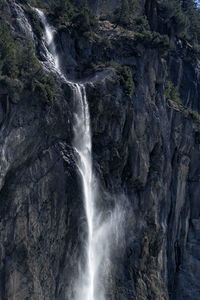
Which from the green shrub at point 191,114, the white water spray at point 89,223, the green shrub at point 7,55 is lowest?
the white water spray at point 89,223

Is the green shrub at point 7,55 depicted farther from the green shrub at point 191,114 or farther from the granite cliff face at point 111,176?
the green shrub at point 191,114

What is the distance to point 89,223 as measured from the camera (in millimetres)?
46000

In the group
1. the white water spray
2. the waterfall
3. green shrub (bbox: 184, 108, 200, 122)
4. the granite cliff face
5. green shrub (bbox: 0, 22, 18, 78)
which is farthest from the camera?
green shrub (bbox: 184, 108, 200, 122)

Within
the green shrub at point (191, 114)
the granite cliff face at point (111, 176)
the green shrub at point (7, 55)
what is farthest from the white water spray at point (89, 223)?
the green shrub at point (191, 114)

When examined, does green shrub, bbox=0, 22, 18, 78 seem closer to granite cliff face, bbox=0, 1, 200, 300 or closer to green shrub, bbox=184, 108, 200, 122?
granite cliff face, bbox=0, 1, 200, 300

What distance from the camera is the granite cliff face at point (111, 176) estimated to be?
132 ft

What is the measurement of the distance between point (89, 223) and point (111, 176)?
5.80 m

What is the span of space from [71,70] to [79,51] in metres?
2.62

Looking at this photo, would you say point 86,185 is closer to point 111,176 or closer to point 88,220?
point 88,220

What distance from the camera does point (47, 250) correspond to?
42.4m

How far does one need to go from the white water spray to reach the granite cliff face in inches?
33.4

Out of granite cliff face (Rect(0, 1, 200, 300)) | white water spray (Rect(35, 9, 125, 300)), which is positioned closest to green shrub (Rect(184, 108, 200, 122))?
granite cliff face (Rect(0, 1, 200, 300))

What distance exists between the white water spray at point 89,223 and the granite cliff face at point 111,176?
2.79 feet

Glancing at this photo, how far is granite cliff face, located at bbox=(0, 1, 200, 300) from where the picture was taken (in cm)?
4016
